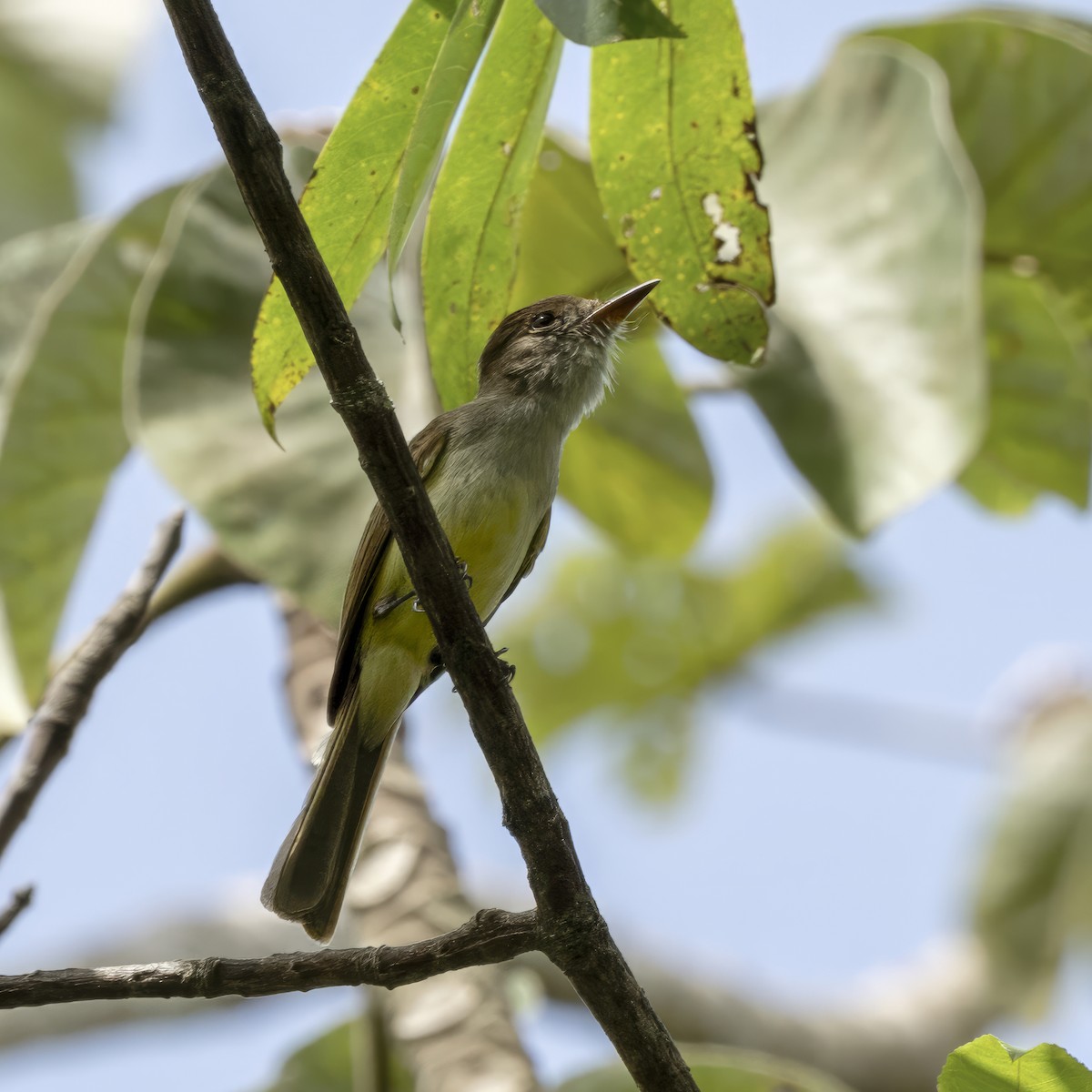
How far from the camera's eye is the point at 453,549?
257 centimetres

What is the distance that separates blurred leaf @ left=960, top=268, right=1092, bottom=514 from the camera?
11.5 feet

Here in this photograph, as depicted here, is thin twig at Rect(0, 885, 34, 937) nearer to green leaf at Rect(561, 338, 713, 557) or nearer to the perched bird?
the perched bird

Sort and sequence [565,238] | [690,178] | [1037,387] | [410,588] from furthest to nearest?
[1037,387] < [565,238] < [410,588] < [690,178]

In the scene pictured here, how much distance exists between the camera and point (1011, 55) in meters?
3.44

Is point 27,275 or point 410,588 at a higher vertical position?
point 27,275

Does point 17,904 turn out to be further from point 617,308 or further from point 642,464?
point 642,464

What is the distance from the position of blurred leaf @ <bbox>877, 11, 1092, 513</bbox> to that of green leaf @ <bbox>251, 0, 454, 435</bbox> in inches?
78.9

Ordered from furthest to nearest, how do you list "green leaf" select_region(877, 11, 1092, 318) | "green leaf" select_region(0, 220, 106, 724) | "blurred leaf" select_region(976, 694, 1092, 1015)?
"blurred leaf" select_region(976, 694, 1092, 1015) < "green leaf" select_region(0, 220, 106, 724) < "green leaf" select_region(877, 11, 1092, 318)

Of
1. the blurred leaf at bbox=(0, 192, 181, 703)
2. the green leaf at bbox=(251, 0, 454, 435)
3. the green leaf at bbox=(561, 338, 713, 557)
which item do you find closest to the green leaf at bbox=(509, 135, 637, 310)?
the green leaf at bbox=(561, 338, 713, 557)

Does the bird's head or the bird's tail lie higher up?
the bird's head

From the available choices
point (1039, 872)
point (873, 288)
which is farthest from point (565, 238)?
point (1039, 872)

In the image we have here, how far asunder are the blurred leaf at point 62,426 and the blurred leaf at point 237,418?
0.38 meters

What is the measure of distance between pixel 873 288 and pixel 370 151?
165 centimetres

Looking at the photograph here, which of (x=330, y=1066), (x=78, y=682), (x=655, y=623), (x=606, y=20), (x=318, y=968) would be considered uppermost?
(x=655, y=623)
